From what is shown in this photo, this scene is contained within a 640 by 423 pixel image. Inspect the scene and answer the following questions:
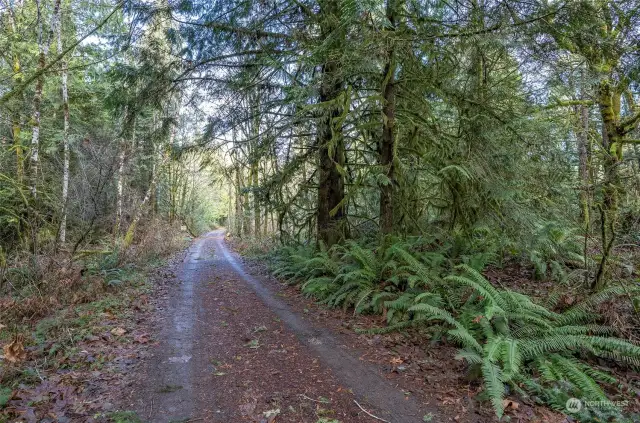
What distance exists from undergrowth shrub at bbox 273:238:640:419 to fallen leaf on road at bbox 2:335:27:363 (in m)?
4.53

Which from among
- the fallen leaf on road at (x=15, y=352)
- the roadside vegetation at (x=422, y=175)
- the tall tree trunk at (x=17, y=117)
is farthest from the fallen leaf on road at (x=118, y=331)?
the tall tree trunk at (x=17, y=117)

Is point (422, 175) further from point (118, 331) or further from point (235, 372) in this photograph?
point (118, 331)

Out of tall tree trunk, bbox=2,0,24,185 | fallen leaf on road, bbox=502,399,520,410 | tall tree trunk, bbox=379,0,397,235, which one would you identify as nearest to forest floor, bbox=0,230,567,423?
fallen leaf on road, bbox=502,399,520,410

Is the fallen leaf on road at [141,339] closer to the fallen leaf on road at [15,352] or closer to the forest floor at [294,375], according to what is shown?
the forest floor at [294,375]

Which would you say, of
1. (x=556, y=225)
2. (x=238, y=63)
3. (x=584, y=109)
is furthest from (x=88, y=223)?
(x=584, y=109)

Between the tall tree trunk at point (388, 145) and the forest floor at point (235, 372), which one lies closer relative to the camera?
the forest floor at point (235, 372)

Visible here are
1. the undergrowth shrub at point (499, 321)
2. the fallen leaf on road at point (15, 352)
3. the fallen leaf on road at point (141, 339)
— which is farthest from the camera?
the fallen leaf on road at point (141, 339)

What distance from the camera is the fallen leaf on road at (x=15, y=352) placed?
12.5ft

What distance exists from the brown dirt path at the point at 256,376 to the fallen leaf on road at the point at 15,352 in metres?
1.39

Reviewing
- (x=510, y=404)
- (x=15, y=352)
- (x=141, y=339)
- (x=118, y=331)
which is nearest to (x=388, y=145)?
(x=510, y=404)

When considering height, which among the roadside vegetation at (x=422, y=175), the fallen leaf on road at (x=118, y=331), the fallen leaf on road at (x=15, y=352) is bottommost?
the fallen leaf on road at (x=118, y=331)

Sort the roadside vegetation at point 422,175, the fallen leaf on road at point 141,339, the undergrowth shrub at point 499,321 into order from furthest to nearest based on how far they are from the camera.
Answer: the fallen leaf on road at point 141,339 → the roadside vegetation at point 422,175 → the undergrowth shrub at point 499,321

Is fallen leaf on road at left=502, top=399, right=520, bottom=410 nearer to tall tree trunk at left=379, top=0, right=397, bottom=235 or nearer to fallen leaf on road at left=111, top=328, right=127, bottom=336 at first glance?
tall tree trunk at left=379, top=0, right=397, bottom=235

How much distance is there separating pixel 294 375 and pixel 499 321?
2.66 meters
